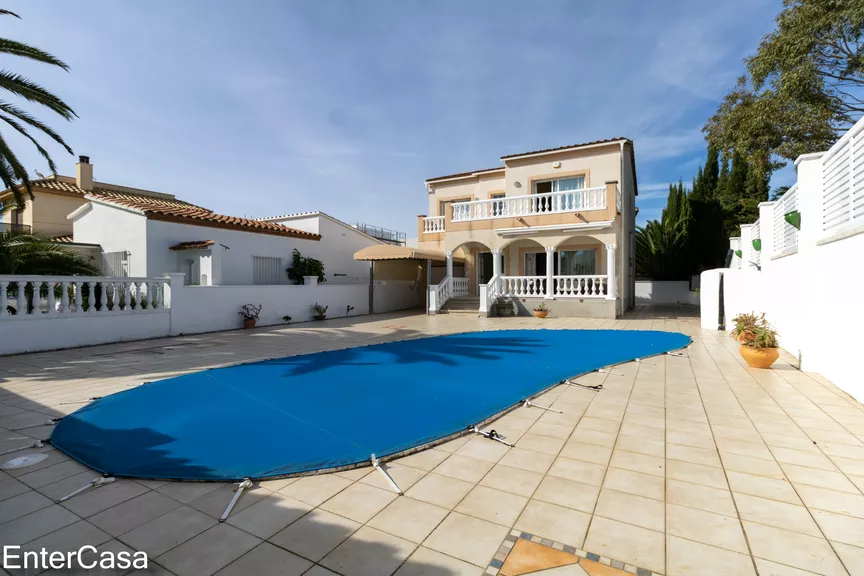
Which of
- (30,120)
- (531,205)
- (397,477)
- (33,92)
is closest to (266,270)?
(30,120)

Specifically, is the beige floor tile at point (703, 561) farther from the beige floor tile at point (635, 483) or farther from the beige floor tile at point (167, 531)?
the beige floor tile at point (167, 531)

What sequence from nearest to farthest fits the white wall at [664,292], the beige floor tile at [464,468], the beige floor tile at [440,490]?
the beige floor tile at [440,490], the beige floor tile at [464,468], the white wall at [664,292]

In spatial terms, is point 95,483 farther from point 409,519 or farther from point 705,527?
point 705,527

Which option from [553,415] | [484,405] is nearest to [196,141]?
[484,405]

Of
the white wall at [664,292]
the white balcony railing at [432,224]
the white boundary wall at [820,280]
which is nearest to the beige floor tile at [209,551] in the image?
the white boundary wall at [820,280]

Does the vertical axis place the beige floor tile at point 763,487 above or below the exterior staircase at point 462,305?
below

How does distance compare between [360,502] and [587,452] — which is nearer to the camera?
[360,502]

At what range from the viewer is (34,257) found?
1256 cm

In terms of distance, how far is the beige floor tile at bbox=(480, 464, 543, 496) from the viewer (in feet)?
12.5

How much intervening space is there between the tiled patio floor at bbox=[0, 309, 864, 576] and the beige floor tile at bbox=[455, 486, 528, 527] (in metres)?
0.02

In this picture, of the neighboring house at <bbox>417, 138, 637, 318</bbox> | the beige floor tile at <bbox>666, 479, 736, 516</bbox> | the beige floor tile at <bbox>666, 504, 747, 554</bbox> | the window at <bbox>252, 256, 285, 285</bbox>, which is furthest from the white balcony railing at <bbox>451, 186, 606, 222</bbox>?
the beige floor tile at <bbox>666, 504, 747, 554</bbox>

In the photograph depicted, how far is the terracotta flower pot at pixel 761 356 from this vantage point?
8.55 m

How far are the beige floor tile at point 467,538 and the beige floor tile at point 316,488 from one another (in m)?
1.18

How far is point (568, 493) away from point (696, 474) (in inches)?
58.9
